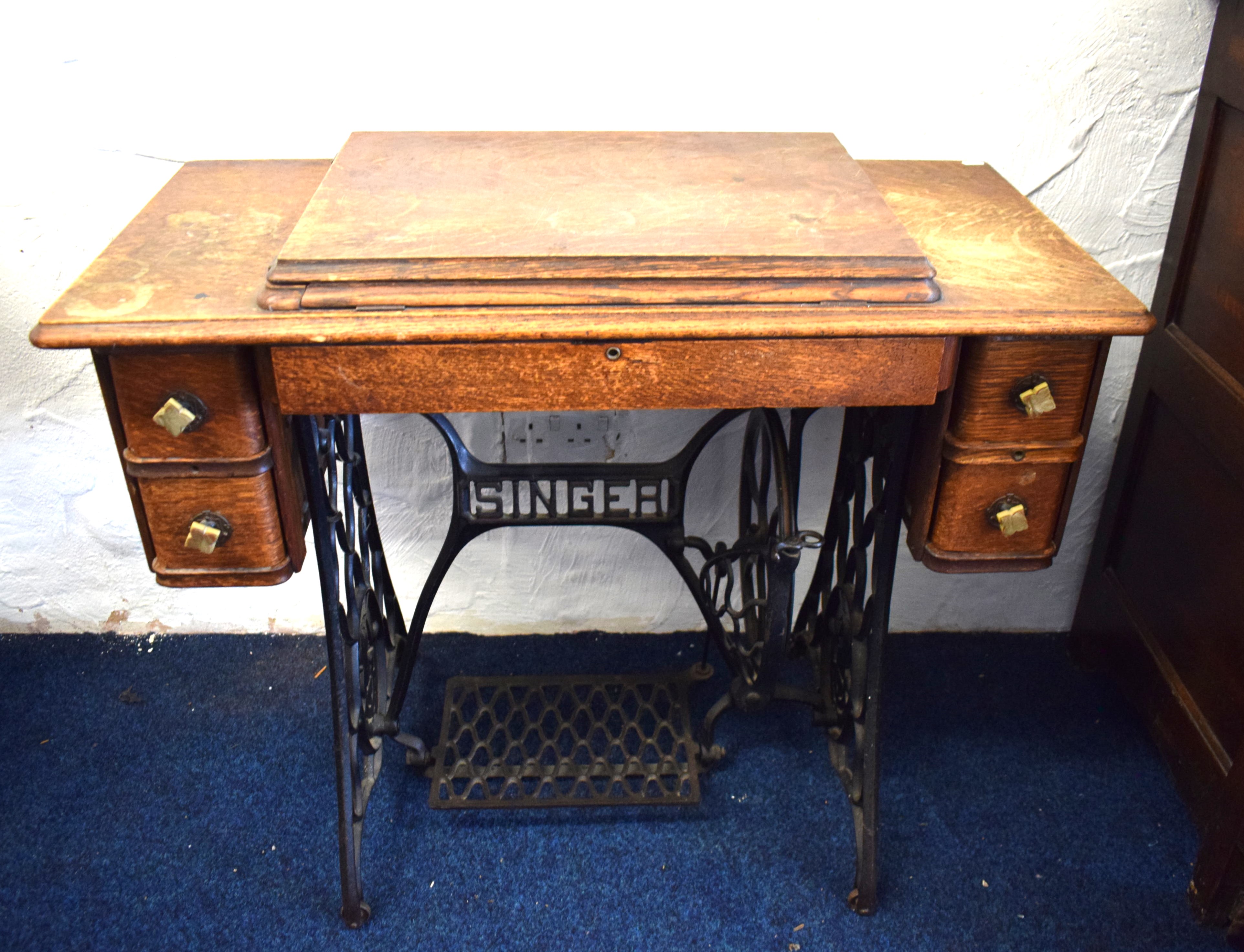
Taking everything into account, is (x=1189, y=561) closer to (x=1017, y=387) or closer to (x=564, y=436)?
(x=1017, y=387)

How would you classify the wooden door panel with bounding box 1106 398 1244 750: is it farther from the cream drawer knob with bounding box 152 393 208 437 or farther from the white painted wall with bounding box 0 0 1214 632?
the cream drawer knob with bounding box 152 393 208 437

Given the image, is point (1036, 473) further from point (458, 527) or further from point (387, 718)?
point (387, 718)

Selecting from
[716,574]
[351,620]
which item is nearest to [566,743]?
[716,574]

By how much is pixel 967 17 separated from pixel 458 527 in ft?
3.93

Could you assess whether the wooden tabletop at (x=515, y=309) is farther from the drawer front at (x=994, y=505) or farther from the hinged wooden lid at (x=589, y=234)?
the drawer front at (x=994, y=505)

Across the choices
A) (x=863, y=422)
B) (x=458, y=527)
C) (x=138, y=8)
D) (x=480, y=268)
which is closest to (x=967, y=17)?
(x=863, y=422)

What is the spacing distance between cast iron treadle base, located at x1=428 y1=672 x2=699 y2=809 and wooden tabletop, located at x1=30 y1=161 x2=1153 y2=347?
101 centimetres

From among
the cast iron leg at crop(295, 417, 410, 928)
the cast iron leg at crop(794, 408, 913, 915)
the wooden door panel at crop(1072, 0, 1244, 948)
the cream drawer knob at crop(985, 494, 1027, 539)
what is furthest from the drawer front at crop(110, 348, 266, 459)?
the wooden door panel at crop(1072, 0, 1244, 948)

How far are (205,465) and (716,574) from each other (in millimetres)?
924

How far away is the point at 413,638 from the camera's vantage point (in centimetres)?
199

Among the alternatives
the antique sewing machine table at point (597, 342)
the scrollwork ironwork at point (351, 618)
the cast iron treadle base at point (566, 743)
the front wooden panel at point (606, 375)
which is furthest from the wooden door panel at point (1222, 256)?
the scrollwork ironwork at point (351, 618)

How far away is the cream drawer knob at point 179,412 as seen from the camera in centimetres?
133

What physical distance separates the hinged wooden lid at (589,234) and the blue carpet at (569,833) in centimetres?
106

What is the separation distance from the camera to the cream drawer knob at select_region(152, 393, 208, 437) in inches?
52.3
